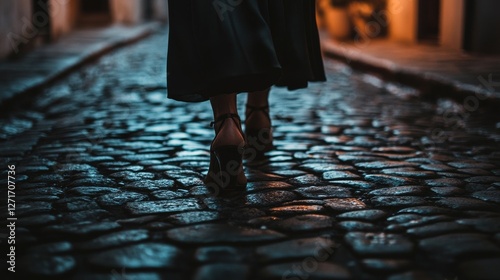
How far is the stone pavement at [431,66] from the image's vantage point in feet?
19.2

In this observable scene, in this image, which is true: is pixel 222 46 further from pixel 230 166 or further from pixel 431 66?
pixel 431 66

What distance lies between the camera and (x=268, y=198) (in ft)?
9.08

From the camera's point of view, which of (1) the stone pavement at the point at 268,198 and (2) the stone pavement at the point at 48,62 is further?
(2) the stone pavement at the point at 48,62

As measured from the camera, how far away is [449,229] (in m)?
2.30

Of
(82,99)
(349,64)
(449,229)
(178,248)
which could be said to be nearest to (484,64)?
(349,64)

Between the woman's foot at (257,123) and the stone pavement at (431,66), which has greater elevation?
the woman's foot at (257,123)

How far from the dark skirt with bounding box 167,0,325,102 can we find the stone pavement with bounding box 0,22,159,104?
289 centimetres

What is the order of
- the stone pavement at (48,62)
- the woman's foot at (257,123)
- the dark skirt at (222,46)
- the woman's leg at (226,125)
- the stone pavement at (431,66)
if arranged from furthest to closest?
1. the stone pavement at (48,62)
2. the stone pavement at (431,66)
3. the woman's foot at (257,123)
4. the woman's leg at (226,125)
5. the dark skirt at (222,46)

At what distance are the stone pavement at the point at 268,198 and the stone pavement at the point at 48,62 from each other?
2.72 feet

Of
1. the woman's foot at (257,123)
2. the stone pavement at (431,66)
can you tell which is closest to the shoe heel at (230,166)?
the woman's foot at (257,123)

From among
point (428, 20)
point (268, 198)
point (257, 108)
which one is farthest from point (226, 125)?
point (428, 20)

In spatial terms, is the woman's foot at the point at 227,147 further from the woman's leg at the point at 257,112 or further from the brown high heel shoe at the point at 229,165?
the woman's leg at the point at 257,112

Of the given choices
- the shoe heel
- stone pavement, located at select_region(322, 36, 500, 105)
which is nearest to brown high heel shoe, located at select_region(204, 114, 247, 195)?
the shoe heel

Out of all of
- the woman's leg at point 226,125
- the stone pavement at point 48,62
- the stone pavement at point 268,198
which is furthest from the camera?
the stone pavement at point 48,62
